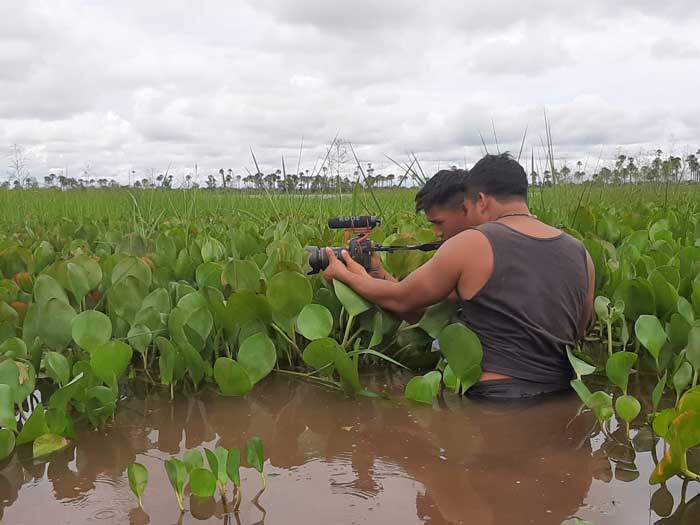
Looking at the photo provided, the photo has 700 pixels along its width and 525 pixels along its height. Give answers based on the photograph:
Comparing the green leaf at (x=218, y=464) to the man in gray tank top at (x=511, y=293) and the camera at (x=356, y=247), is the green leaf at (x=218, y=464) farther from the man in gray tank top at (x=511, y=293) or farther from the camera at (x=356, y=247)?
the camera at (x=356, y=247)

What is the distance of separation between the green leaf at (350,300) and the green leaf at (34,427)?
1.13 meters

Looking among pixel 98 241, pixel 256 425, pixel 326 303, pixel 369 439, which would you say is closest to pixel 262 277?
pixel 326 303

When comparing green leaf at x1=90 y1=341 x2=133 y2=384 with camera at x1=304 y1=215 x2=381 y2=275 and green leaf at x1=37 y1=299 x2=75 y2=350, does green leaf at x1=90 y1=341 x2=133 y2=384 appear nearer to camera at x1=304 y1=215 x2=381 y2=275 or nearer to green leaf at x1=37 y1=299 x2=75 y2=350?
green leaf at x1=37 y1=299 x2=75 y2=350

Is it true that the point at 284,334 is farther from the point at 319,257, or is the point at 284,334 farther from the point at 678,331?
the point at 678,331

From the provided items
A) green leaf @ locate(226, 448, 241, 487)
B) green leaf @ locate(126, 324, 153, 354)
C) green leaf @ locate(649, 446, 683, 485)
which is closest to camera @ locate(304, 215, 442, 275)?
green leaf @ locate(126, 324, 153, 354)

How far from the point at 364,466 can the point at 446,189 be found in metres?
1.30

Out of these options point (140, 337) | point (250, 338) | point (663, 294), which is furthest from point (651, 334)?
point (140, 337)

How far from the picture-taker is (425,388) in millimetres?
2184

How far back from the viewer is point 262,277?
2.73 metres

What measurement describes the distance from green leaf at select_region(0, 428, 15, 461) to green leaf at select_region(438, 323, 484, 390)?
132 centimetres

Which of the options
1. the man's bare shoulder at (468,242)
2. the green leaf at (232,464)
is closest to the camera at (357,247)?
the man's bare shoulder at (468,242)

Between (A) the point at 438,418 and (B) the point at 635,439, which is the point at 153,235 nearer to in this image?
(A) the point at 438,418

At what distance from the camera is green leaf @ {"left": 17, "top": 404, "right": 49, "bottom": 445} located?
69.4 inches

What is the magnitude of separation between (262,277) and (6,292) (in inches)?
39.7
